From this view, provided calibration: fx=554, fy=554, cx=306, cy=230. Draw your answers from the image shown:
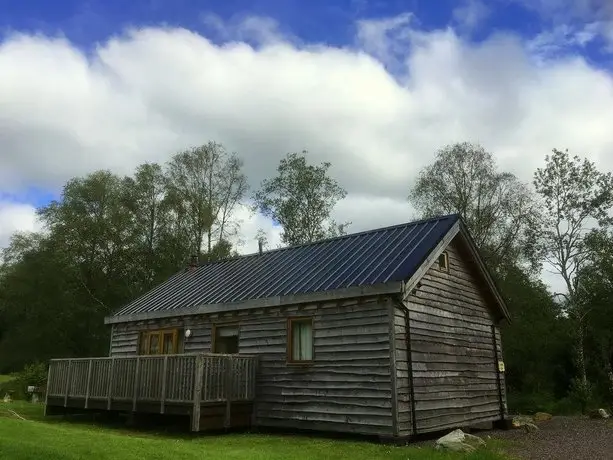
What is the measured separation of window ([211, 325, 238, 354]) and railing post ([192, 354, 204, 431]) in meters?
2.94

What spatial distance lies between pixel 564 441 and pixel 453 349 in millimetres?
3712

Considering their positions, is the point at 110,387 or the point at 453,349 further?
the point at 110,387

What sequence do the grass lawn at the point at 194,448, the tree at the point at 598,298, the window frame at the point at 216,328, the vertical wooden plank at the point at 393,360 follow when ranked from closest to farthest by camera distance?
the grass lawn at the point at 194,448 < the vertical wooden plank at the point at 393,360 < the window frame at the point at 216,328 < the tree at the point at 598,298

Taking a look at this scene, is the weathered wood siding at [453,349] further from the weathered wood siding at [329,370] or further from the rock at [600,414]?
the rock at [600,414]

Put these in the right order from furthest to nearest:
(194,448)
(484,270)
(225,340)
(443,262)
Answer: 1. (484,270)
2. (225,340)
3. (443,262)
4. (194,448)

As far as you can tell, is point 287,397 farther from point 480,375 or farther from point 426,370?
point 480,375

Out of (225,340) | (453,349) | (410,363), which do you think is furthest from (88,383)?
(453,349)

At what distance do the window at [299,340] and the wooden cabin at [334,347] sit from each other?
0.11 ft

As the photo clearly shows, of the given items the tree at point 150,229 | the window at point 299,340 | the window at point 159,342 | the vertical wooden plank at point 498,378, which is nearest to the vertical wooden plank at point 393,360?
the window at point 299,340

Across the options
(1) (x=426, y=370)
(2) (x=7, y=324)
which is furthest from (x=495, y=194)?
(2) (x=7, y=324)

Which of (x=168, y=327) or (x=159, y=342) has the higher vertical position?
(x=168, y=327)

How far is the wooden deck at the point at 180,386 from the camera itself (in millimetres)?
14711

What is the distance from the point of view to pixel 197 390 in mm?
14414

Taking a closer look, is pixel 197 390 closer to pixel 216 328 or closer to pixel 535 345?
pixel 216 328
